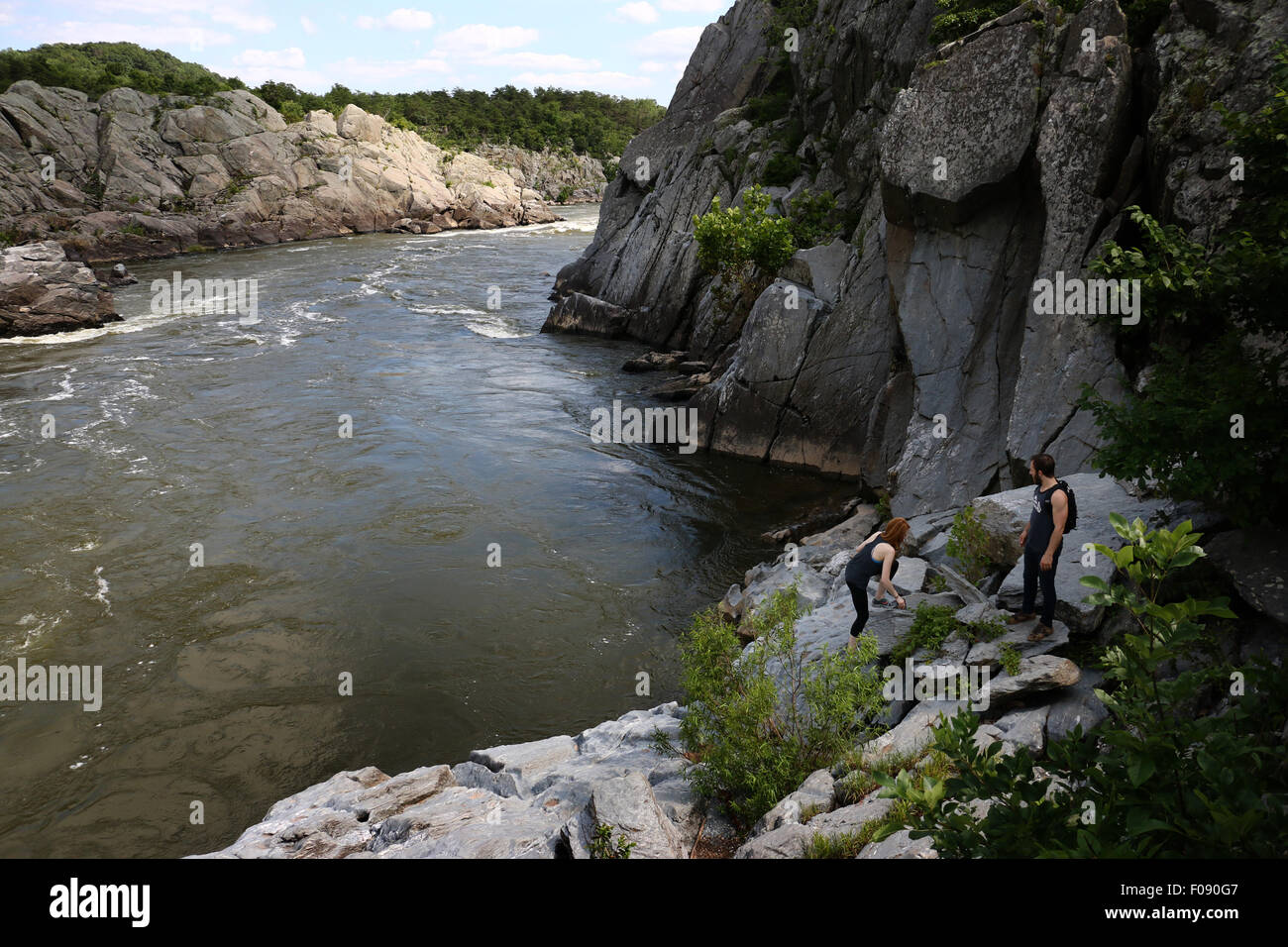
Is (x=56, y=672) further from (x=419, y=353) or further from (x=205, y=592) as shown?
(x=419, y=353)

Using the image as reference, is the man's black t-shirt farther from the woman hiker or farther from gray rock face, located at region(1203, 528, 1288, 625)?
the woman hiker

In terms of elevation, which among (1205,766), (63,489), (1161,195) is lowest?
(63,489)

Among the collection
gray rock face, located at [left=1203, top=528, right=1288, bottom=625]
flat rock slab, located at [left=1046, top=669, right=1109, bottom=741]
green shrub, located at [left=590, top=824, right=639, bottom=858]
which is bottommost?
green shrub, located at [left=590, top=824, right=639, bottom=858]

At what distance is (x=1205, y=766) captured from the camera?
345 cm

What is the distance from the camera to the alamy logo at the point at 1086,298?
10.7 meters

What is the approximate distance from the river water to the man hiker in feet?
20.1

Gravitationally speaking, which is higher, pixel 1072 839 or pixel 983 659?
pixel 1072 839

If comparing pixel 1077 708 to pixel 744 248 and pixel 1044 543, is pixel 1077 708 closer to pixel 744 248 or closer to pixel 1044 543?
pixel 1044 543

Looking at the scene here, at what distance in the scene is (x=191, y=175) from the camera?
65938 mm

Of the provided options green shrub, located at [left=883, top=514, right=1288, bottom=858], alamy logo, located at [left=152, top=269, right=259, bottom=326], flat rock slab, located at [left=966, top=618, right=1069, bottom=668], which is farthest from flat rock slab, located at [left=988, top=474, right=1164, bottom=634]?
alamy logo, located at [left=152, top=269, right=259, bottom=326]

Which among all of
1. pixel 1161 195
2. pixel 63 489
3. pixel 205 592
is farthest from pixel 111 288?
pixel 1161 195

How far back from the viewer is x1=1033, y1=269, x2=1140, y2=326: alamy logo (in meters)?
10.7
